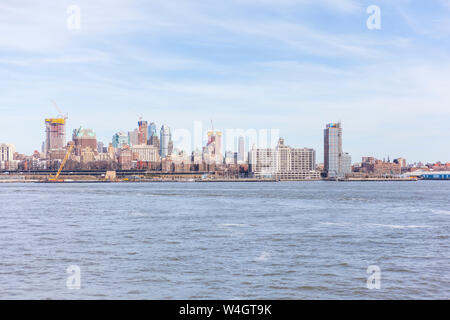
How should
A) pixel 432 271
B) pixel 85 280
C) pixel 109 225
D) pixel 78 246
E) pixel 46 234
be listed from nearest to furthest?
pixel 85 280, pixel 432 271, pixel 78 246, pixel 46 234, pixel 109 225

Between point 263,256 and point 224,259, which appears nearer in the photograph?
point 224,259

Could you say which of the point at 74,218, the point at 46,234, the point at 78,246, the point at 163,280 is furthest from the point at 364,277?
the point at 74,218

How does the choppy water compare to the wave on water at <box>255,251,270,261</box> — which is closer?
the choppy water

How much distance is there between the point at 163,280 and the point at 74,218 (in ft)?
97.3

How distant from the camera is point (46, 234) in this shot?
34406mm

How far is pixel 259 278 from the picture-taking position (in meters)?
19.9

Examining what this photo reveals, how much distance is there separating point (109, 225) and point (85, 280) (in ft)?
68.1

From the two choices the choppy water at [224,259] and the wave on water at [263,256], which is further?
the wave on water at [263,256]

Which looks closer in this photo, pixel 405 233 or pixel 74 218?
pixel 405 233

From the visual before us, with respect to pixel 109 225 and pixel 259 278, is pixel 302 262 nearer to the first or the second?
pixel 259 278

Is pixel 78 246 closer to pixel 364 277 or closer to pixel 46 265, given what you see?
pixel 46 265
